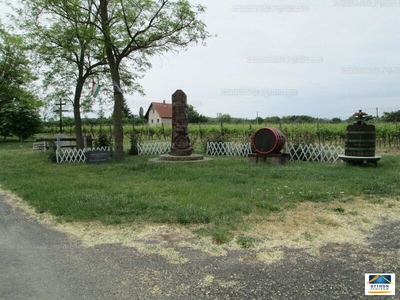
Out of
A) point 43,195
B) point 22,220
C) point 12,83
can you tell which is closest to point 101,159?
point 43,195

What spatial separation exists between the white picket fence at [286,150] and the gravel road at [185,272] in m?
9.03

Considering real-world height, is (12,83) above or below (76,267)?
above

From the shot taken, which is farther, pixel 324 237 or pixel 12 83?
pixel 12 83

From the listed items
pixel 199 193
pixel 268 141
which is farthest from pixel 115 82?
pixel 199 193

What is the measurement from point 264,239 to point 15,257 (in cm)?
301

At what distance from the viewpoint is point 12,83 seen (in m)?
29.8

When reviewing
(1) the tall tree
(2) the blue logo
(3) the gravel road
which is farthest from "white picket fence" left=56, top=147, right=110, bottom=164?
(1) the tall tree

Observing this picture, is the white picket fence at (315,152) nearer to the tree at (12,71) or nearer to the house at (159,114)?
the tree at (12,71)

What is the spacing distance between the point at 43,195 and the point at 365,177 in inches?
293

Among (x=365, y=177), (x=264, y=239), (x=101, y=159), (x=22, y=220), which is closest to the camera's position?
(x=264, y=239)

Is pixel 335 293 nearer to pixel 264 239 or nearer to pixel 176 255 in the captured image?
pixel 264 239

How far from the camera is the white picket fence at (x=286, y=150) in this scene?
13.0 m

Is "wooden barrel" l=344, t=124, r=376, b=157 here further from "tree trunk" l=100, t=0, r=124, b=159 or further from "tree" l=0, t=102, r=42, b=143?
"tree" l=0, t=102, r=42, b=143

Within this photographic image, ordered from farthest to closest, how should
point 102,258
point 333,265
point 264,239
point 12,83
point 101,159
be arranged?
point 12,83 < point 101,159 < point 264,239 < point 102,258 < point 333,265
